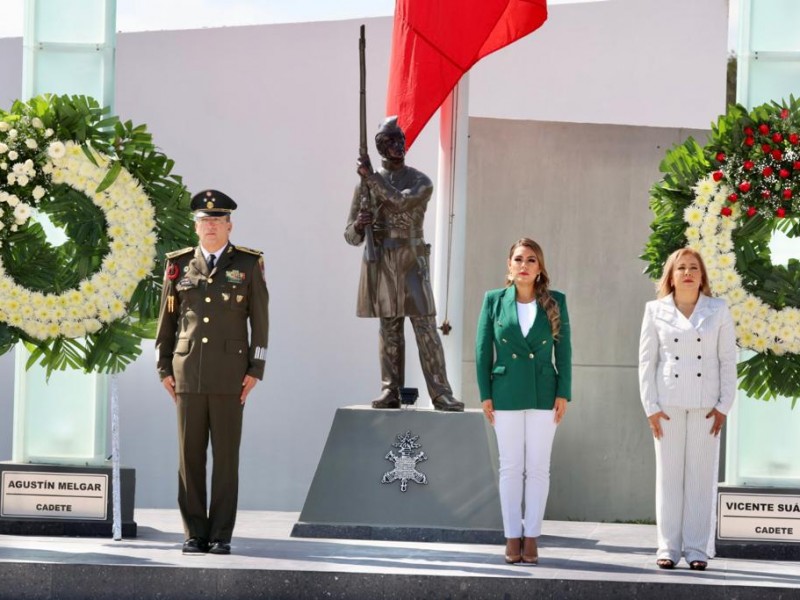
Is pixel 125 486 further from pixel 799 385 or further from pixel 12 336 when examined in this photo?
pixel 799 385

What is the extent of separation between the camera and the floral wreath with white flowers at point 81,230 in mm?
6625

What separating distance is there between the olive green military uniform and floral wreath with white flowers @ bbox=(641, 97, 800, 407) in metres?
1.90

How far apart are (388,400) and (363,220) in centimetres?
95

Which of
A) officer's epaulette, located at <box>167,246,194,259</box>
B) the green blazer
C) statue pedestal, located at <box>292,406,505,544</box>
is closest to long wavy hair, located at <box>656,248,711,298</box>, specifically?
the green blazer

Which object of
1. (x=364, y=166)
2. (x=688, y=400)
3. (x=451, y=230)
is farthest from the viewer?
(x=451, y=230)

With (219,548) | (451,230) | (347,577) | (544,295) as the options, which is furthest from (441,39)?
(347,577)

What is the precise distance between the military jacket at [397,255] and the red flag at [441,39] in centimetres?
83

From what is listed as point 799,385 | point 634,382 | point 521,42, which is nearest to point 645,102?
point 521,42

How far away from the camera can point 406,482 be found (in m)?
7.20

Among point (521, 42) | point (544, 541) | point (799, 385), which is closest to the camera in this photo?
point (799, 385)

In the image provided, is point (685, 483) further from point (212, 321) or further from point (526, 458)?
point (212, 321)

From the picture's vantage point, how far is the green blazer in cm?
583

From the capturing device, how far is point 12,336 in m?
6.66

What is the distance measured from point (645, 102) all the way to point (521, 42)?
3.28 ft
